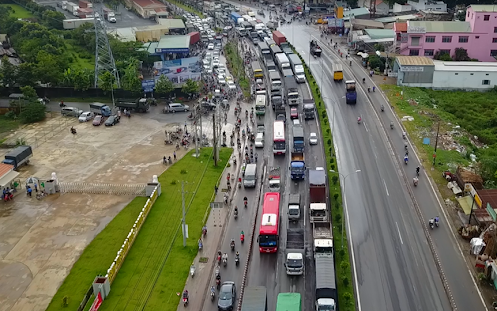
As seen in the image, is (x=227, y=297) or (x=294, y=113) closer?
(x=227, y=297)

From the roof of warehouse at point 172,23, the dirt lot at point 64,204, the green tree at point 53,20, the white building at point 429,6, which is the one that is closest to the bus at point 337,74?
the dirt lot at point 64,204

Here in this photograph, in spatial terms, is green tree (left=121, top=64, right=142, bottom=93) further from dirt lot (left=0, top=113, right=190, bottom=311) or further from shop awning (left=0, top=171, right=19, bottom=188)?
→ shop awning (left=0, top=171, right=19, bottom=188)

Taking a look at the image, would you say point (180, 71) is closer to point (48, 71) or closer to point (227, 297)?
point (48, 71)

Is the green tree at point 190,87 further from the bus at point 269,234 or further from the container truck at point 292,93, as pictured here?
the bus at point 269,234

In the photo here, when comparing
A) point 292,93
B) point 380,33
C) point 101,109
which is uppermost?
point 380,33

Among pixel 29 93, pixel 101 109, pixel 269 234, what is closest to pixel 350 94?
pixel 101 109

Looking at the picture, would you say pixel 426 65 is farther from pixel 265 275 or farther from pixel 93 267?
pixel 93 267
